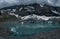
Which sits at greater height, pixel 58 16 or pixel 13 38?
pixel 13 38

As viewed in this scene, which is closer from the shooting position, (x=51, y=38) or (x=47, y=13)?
(x=51, y=38)

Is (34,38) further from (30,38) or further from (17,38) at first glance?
(17,38)

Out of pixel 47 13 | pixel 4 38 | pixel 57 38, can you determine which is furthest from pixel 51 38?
pixel 47 13

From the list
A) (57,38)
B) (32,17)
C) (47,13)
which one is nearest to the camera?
(57,38)

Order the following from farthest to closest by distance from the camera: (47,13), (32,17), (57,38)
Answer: (47,13) < (32,17) < (57,38)

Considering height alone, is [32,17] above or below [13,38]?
below

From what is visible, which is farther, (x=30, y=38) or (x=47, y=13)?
(x=47, y=13)

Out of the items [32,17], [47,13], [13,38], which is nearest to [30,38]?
[13,38]

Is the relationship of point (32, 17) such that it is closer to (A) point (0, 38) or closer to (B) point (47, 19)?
(B) point (47, 19)
